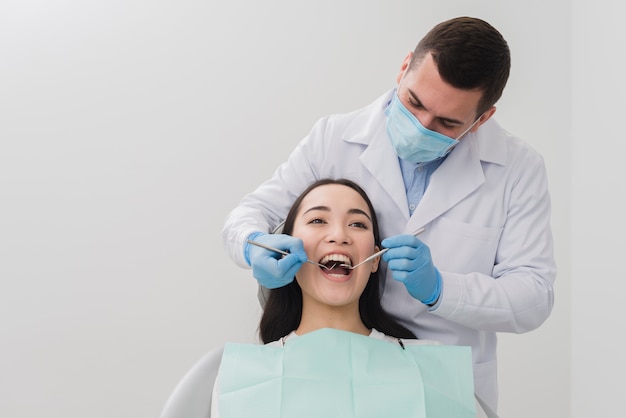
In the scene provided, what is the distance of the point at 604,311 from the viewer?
9.11ft

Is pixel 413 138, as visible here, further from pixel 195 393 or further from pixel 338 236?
pixel 195 393

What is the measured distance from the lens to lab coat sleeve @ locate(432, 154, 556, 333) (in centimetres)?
162

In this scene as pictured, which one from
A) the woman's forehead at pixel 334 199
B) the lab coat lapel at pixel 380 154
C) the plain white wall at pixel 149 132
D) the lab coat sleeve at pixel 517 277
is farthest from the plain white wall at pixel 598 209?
the woman's forehead at pixel 334 199

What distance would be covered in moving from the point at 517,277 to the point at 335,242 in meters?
0.45

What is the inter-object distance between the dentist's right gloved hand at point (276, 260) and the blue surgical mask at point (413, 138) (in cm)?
35

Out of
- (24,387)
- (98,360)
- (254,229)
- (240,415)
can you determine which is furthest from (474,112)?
(24,387)

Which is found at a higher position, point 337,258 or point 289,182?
point 289,182

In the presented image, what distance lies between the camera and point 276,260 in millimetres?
1579

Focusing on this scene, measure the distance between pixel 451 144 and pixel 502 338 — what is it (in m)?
1.55

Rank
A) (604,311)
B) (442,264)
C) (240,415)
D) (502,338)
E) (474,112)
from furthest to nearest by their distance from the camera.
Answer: (502,338) < (604,311) < (442,264) < (474,112) < (240,415)

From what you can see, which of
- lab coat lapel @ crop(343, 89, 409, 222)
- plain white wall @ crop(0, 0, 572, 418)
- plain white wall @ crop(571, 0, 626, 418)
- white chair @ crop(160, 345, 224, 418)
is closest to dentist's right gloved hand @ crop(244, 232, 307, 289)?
white chair @ crop(160, 345, 224, 418)

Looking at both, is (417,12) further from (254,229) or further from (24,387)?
(24,387)

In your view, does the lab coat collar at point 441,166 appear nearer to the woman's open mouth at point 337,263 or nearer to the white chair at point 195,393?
the woman's open mouth at point 337,263

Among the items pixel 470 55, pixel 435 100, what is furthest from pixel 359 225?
pixel 470 55
